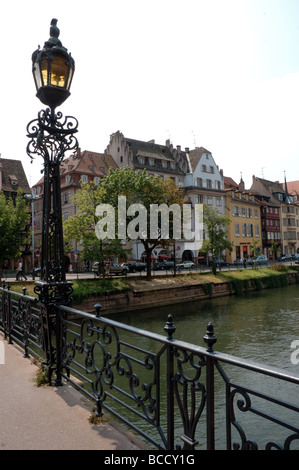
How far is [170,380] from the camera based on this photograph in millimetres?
3068

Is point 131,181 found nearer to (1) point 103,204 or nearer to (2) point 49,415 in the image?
(1) point 103,204

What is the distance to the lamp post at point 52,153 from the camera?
5273 millimetres

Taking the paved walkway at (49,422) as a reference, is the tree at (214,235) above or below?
above

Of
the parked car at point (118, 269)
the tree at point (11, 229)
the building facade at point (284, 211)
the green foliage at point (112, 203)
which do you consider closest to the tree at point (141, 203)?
the green foliage at point (112, 203)

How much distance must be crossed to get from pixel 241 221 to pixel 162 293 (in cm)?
3719

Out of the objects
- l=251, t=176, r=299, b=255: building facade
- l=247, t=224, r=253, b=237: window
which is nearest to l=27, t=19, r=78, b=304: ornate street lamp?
l=247, t=224, r=253, b=237: window

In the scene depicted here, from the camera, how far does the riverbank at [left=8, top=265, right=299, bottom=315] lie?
2464cm

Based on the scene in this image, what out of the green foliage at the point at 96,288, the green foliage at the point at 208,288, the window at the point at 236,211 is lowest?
the green foliage at the point at 208,288

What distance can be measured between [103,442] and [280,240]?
73.4 m

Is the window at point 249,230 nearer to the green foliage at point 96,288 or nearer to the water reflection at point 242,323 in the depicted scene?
the water reflection at point 242,323

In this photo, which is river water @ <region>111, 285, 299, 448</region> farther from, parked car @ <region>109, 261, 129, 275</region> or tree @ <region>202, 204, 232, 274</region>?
parked car @ <region>109, 261, 129, 275</region>

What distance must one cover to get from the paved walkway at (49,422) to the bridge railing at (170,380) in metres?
0.16
